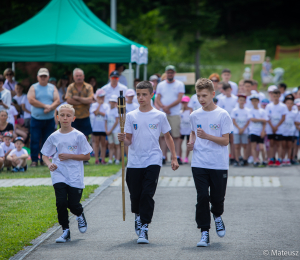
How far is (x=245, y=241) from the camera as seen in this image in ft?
18.9

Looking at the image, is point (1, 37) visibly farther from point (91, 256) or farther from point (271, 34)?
point (271, 34)

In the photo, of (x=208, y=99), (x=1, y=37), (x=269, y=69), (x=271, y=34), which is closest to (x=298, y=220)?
(x=208, y=99)

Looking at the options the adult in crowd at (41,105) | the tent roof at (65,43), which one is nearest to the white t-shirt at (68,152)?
the adult in crowd at (41,105)

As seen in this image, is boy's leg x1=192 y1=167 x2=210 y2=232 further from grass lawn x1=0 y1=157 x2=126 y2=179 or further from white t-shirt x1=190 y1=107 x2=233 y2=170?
grass lawn x1=0 y1=157 x2=126 y2=179

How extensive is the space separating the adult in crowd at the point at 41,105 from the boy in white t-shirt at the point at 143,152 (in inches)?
234

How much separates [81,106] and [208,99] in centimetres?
663

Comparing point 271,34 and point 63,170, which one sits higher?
point 271,34

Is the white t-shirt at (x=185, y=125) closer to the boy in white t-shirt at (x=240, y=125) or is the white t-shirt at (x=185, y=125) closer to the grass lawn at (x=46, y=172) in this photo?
the boy in white t-shirt at (x=240, y=125)

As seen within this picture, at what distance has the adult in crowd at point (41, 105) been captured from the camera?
38.2 ft

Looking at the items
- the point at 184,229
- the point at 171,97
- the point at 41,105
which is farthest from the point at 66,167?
the point at 171,97

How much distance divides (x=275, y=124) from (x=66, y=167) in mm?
7885

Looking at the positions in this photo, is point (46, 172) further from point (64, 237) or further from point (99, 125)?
point (64, 237)

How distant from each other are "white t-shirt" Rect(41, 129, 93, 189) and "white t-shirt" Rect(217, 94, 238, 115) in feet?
23.8

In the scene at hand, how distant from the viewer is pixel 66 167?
5961 millimetres
